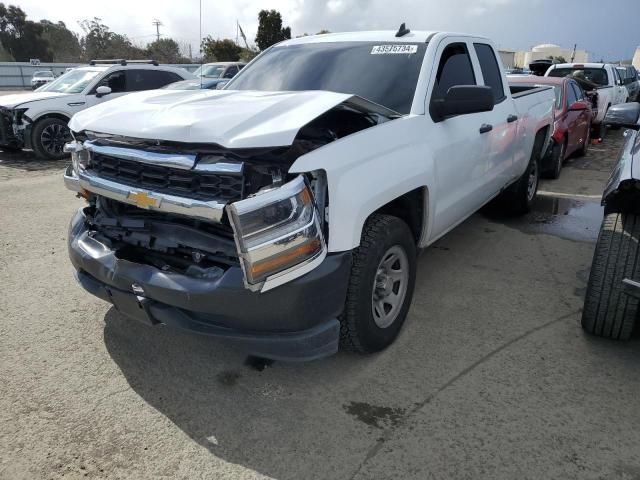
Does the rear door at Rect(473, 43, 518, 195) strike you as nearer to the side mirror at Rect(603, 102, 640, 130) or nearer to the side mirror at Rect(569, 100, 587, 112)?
the side mirror at Rect(603, 102, 640, 130)

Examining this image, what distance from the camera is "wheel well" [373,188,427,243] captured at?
10.3ft

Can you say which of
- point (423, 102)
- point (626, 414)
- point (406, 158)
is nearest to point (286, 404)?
point (406, 158)

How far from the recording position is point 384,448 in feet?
7.84

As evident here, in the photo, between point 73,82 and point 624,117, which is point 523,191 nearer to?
point 624,117

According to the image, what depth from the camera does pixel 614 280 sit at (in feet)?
9.93

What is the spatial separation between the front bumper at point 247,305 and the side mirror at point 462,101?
142 centimetres

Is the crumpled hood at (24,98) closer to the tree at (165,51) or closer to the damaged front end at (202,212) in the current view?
the damaged front end at (202,212)

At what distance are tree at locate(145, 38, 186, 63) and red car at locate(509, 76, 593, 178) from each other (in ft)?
144

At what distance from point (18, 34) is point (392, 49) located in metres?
61.4

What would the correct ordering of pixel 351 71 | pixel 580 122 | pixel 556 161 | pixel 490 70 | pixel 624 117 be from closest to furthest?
1. pixel 351 71
2. pixel 624 117
3. pixel 490 70
4. pixel 556 161
5. pixel 580 122

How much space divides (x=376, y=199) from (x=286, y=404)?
1184 mm

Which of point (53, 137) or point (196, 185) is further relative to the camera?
point (53, 137)

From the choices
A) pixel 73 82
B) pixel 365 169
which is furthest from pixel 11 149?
pixel 365 169

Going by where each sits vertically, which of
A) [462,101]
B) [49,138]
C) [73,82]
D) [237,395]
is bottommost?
[237,395]
